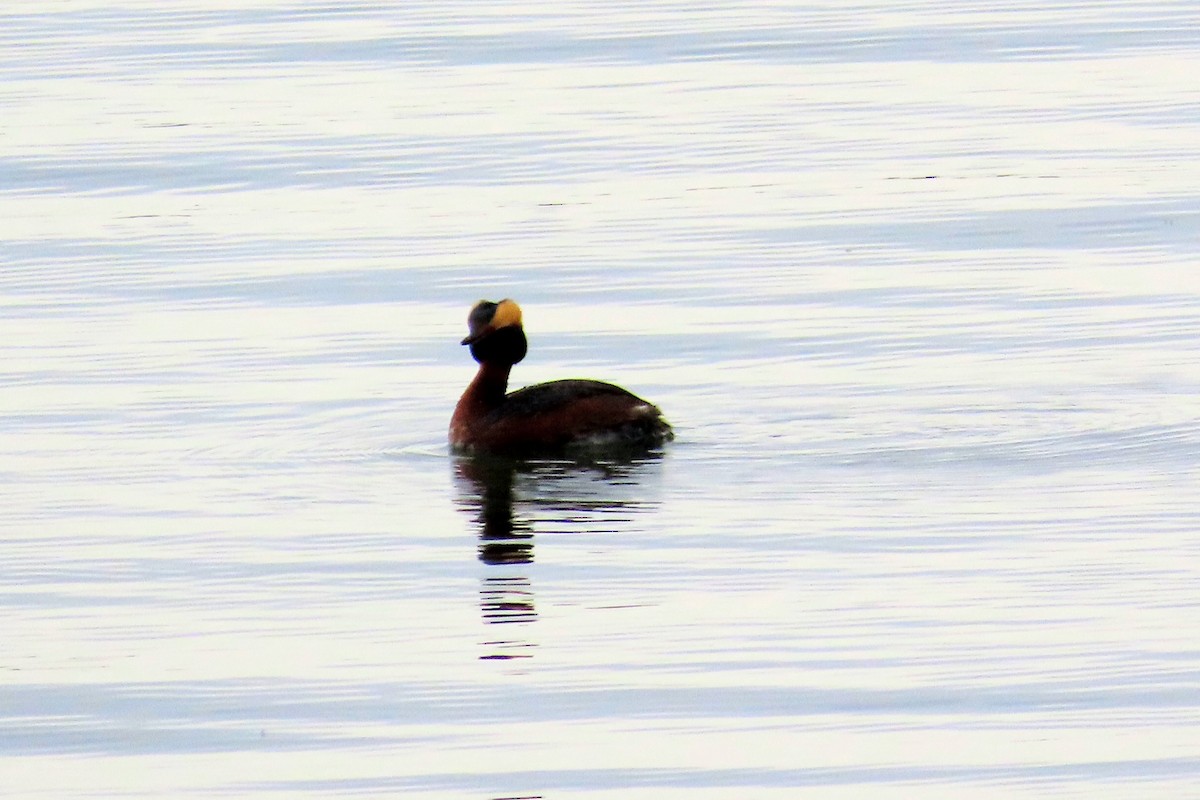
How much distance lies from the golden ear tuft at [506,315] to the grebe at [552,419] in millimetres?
410

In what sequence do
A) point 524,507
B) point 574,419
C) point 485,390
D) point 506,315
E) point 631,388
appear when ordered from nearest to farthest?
1. point 524,507
2. point 574,419
3. point 485,390
4. point 506,315
5. point 631,388

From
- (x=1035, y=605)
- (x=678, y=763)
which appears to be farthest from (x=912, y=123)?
(x=678, y=763)

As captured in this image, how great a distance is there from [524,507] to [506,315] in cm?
249

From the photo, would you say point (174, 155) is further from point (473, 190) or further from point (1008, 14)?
point (1008, 14)

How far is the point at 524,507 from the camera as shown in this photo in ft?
43.8

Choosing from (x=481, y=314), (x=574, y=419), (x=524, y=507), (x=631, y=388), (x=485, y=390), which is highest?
(x=481, y=314)

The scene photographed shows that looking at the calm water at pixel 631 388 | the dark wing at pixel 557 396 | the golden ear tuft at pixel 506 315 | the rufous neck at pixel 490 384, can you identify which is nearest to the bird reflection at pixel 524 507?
the calm water at pixel 631 388

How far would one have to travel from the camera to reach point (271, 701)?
977cm

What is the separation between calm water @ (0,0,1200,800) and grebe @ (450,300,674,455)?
272 millimetres

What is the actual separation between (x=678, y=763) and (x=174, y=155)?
16.9m

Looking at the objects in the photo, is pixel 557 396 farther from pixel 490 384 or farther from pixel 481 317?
pixel 481 317

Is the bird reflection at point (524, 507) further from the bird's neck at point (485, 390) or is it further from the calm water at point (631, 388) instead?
the bird's neck at point (485, 390)

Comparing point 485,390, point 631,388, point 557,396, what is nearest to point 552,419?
point 557,396

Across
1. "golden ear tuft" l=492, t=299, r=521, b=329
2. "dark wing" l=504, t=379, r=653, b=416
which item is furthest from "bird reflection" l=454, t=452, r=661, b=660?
"golden ear tuft" l=492, t=299, r=521, b=329
